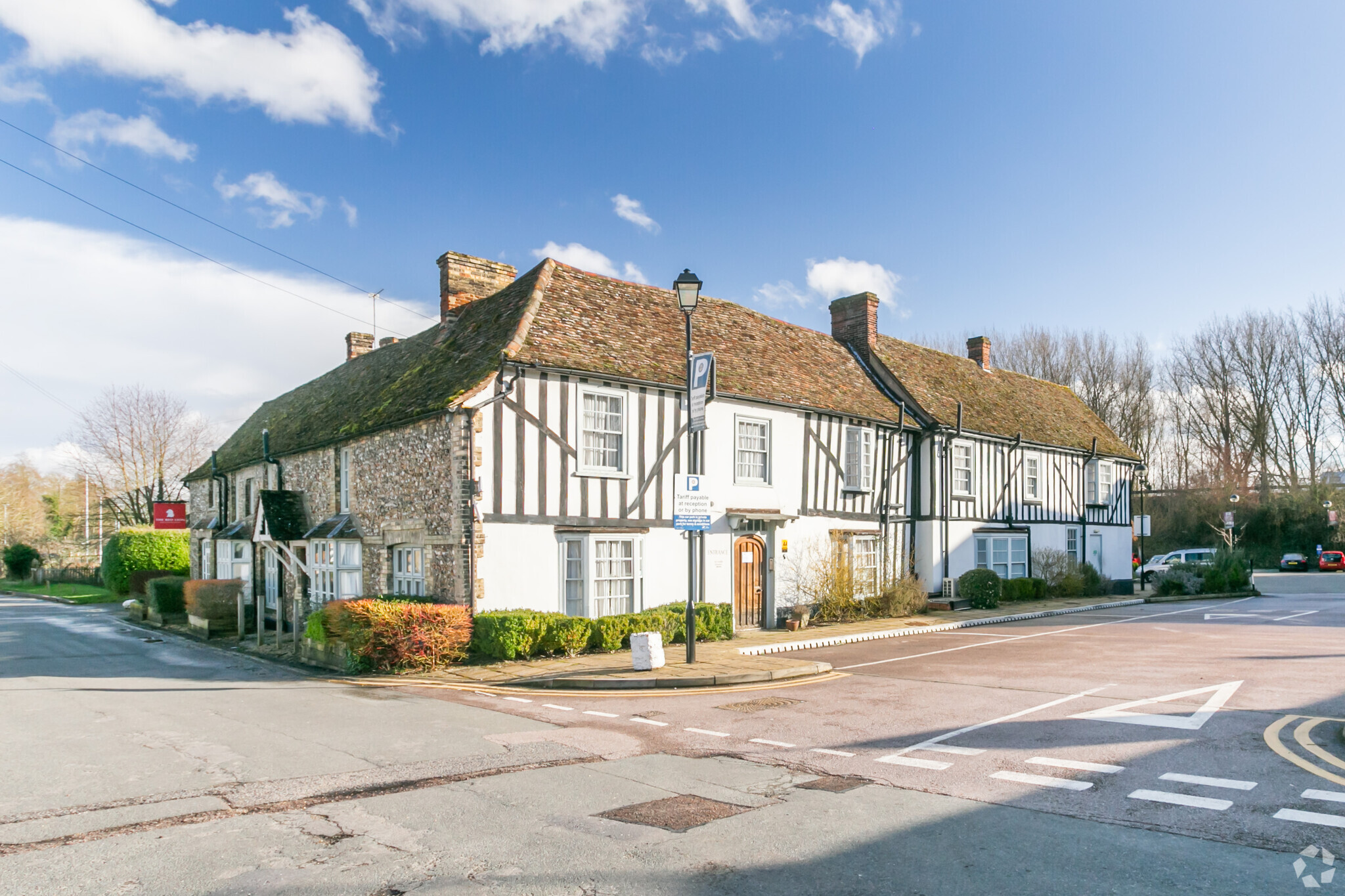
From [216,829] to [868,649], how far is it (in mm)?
13733

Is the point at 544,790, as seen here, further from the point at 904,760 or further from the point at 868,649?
the point at 868,649

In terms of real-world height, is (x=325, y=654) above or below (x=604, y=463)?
below

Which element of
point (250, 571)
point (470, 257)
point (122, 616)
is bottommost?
point (122, 616)

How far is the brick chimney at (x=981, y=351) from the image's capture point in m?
35.0

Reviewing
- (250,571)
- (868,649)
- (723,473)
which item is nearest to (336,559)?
(250,571)

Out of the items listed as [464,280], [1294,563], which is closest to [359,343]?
[464,280]

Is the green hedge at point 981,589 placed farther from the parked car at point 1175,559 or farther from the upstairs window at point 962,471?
the parked car at point 1175,559

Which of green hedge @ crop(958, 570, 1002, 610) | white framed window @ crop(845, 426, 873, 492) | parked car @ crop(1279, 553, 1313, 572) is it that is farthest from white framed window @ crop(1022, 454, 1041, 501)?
parked car @ crop(1279, 553, 1313, 572)

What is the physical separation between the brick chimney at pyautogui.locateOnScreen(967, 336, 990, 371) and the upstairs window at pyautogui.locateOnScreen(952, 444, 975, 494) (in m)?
7.92

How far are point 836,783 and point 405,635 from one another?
32.1ft

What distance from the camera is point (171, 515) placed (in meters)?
34.4

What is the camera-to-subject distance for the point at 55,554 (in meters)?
59.2

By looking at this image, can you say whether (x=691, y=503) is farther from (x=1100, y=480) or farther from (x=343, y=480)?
(x=1100, y=480)

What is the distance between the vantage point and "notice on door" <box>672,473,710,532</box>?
1480cm
